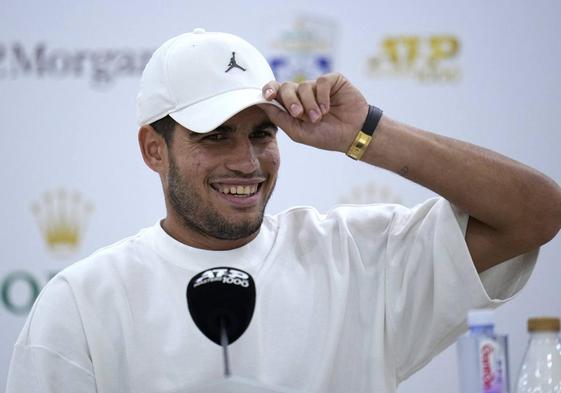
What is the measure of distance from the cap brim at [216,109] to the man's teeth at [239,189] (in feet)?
0.49

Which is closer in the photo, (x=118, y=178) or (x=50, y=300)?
(x=50, y=300)

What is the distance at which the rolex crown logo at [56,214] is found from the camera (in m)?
3.29

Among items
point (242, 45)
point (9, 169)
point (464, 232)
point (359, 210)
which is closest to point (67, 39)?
point (9, 169)

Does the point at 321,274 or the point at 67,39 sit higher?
the point at 67,39

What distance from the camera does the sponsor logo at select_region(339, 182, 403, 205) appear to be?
3277mm

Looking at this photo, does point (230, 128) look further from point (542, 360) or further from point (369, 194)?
point (369, 194)

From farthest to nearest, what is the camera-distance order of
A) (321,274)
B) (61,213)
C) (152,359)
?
(61,213) < (321,274) < (152,359)

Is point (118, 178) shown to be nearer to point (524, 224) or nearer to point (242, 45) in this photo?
point (242, 45)

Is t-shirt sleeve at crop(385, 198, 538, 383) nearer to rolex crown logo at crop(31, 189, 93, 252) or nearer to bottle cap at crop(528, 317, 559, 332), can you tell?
bottle cap at crop(528, 317, 559, 332)

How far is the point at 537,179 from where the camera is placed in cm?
216

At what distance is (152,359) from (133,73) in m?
1.41

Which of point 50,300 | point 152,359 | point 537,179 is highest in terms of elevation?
point 537,179

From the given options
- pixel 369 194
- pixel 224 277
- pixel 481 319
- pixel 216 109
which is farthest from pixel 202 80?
pixel 369 194

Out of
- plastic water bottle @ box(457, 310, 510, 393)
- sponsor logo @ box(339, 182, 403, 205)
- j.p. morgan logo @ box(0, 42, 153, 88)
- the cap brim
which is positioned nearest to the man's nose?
the cap brim
